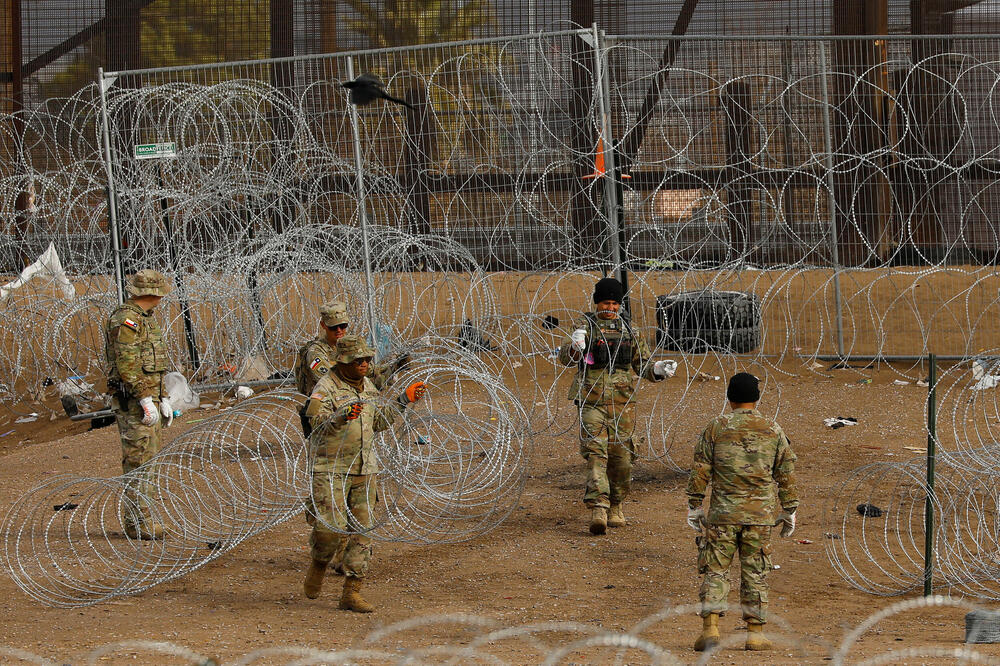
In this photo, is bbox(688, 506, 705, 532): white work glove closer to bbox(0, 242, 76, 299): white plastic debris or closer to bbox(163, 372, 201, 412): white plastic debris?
bbox(163, 372, 201, 412): white plastic debris

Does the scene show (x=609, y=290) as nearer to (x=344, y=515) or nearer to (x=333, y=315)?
(x=333, y=315)

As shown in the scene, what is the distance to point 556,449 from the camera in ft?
31.2

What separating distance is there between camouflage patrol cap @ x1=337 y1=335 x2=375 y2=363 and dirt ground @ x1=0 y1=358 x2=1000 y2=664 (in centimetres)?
130

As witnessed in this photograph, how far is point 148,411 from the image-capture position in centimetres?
743

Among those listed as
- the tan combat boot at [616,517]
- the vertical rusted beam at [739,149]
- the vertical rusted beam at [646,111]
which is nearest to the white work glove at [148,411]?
the tan combat boot at [616,517]

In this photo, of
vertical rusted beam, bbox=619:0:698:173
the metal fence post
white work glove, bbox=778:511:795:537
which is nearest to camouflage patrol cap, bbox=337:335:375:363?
white work glove, bbox=778:511:795:537

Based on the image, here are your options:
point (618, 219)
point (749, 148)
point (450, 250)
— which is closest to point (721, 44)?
point (749, 148)

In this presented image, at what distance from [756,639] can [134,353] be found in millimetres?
4232

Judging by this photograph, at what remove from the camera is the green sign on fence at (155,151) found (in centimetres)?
1099

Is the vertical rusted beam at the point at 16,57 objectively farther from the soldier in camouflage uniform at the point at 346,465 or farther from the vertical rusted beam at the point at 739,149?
the soldier in camouflage uniform at the point at 346,465

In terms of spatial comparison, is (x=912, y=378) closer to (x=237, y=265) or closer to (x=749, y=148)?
(x=749, y=148)

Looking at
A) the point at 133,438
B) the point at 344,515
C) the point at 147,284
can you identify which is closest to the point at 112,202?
the point at 147,284

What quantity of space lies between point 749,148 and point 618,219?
108 inches

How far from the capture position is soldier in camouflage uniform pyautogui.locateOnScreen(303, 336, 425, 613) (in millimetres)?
6059
